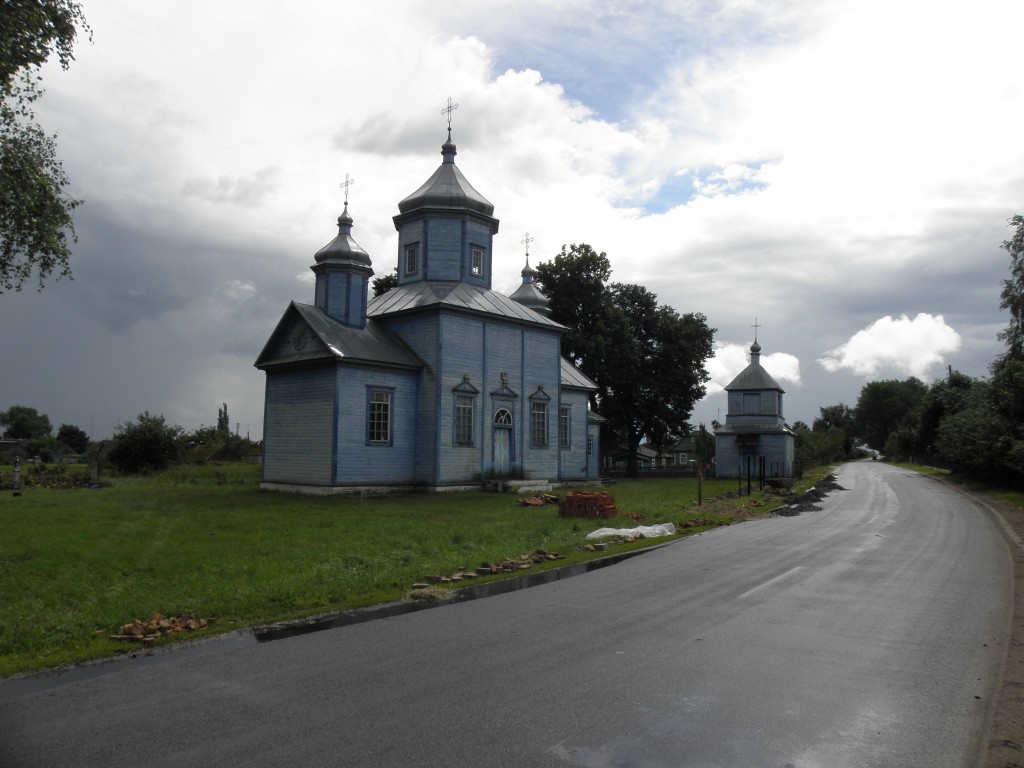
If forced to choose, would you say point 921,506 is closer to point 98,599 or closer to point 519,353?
point 519,353

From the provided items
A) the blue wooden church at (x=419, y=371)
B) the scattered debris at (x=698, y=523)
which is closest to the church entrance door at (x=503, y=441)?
the blue wooden church at (x=419, y=371)

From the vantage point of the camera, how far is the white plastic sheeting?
53.8 feet

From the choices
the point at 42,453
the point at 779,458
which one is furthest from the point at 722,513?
the point at 42,453

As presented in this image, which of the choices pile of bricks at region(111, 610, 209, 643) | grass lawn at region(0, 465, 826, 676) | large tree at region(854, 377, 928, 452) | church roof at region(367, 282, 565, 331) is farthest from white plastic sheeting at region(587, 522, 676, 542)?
large tree at region(854, 377, 928, 452)

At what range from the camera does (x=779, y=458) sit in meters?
54.2

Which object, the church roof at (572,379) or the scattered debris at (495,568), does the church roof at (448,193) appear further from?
the scattered debris at (495,568)

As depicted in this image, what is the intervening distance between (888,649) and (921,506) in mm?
21523

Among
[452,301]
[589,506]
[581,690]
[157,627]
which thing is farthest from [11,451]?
[581,690]

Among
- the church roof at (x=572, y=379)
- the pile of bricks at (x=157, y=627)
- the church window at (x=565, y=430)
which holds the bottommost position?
the pile of bricks at (x=157, y=627)

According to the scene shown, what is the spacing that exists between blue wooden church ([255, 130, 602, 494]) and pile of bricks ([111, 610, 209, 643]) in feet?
56.7

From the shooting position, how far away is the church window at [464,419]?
28766 millimetres

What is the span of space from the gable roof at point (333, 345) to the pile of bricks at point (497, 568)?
14373 mm

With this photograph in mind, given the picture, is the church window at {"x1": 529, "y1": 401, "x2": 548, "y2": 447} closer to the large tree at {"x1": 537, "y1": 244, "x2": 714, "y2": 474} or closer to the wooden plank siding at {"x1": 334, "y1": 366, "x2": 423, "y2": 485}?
the wooden plank siding at {"x1": 334, "y1": 366, "x2": 423, "y2": 485}

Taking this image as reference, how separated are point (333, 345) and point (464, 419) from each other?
5.84 meters
